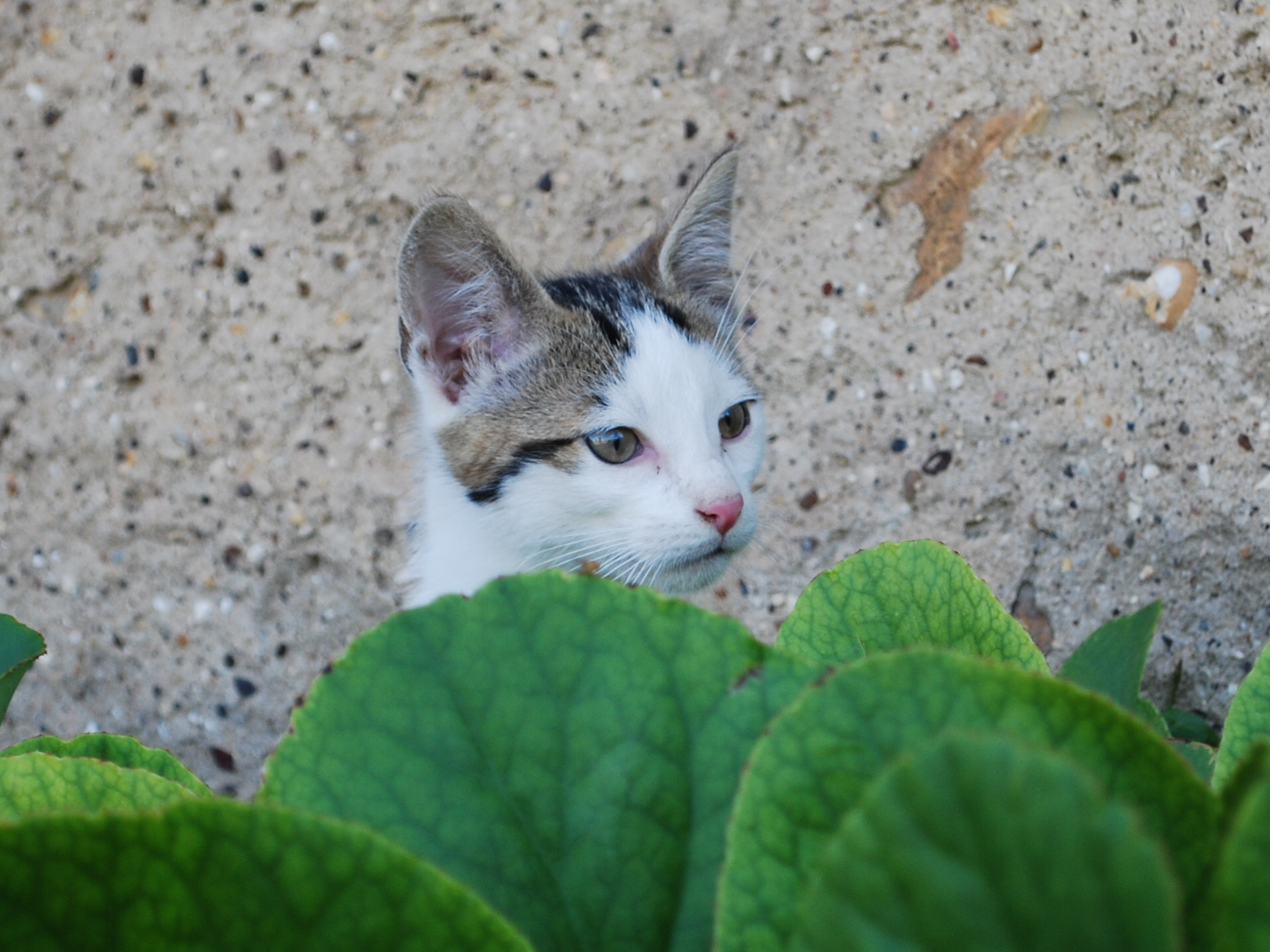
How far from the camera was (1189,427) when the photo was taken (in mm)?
1867

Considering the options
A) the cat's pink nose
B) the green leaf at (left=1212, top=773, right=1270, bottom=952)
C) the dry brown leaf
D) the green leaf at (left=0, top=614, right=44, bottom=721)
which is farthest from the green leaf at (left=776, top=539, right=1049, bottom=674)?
the dry brown leaf

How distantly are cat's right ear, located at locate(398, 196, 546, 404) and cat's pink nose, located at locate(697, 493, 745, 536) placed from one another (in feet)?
1.61

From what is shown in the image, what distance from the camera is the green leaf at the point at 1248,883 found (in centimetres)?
25

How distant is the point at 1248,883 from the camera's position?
0.25 m

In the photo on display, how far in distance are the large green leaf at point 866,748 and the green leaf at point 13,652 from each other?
447 mm

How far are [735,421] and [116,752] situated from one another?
1433 mm

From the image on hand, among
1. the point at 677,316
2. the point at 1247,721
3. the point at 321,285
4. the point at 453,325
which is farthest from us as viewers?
the point at 321,285

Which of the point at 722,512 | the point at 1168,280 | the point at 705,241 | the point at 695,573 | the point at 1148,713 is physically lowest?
the point at 695,573

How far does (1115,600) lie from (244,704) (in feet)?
5.89

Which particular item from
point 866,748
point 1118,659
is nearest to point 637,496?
point 1118,659

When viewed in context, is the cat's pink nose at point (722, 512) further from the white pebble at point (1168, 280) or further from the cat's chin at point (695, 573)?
the white pebble at point (1168, 280)

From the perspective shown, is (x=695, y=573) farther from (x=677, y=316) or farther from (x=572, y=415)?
(x=677, y=316)

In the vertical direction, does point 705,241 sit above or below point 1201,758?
above

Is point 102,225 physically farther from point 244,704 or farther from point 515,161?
point 244,704
